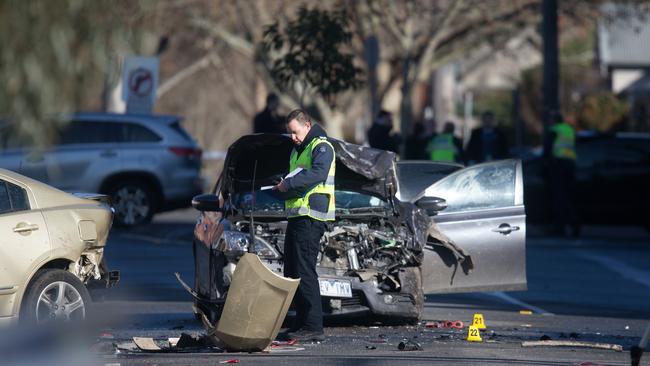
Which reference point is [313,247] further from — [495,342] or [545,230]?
[545,230]

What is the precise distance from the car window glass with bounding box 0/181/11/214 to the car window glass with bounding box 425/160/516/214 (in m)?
4.30

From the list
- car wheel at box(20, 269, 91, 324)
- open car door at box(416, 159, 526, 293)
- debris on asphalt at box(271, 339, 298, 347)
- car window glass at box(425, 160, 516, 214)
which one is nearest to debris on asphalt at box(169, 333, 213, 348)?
debris on asphalt at box(271, 339, 298, 347)

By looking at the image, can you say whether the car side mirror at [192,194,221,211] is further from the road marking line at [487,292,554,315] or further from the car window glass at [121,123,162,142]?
the car window glass at [121,123,162,142]

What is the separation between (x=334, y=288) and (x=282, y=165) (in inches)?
48.8

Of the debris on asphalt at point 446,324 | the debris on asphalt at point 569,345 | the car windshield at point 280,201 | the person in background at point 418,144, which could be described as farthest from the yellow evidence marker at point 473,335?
the person in background at point 418,144

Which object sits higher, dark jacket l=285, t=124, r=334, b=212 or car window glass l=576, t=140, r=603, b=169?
car window glass l=576, t=140, r=603, b=169

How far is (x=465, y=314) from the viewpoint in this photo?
13.3 metres

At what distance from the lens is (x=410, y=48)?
33.7 m

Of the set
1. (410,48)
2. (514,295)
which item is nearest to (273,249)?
(514,295)

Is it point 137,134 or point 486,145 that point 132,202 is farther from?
point 486,145

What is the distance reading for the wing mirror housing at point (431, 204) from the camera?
12.6 meters

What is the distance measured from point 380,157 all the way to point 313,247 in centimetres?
170

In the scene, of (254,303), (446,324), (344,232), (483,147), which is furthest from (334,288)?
(483,147)

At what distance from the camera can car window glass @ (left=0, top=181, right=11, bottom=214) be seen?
421 inches
